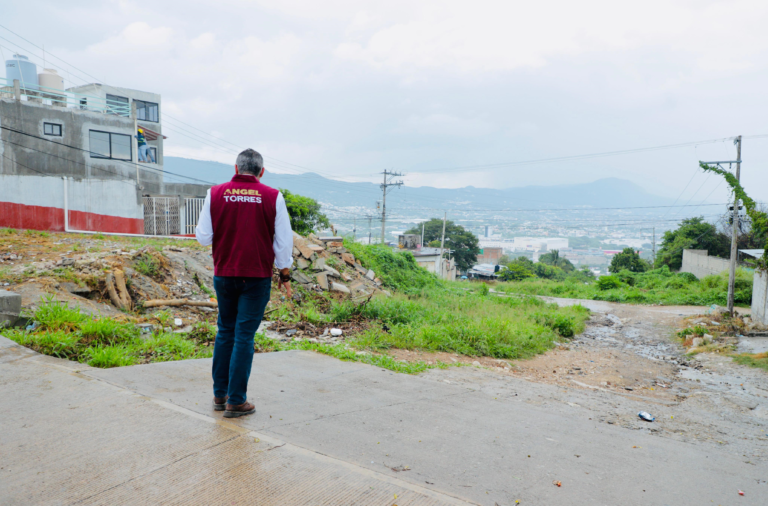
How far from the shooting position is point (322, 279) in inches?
439

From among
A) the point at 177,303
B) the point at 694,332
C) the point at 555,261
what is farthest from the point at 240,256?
the point at 555,261

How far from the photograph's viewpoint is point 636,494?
7.95 feet

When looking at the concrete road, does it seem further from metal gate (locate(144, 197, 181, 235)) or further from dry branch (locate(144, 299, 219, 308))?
metal gate (locate(144, 197, 181, 235))

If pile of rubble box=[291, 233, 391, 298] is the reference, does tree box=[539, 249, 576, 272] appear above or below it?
below


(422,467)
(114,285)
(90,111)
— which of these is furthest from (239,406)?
(90,111)

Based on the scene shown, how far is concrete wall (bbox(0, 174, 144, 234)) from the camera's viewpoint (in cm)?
1811

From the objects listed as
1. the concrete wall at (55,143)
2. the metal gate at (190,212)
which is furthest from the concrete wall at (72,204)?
the concrete wall at (55,143)

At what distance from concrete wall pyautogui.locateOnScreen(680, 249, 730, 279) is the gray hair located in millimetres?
35188

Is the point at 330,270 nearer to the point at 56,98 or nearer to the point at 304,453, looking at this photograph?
the point at 304,453

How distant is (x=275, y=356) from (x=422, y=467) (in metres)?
2.97

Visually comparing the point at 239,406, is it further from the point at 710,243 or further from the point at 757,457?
the point at 710,243

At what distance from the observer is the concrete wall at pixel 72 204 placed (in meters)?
18.1

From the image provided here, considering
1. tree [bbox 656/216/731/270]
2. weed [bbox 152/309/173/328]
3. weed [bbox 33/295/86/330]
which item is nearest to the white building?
tree [bbox 656/216/731/270]

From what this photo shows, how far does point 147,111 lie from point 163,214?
90.8ft
